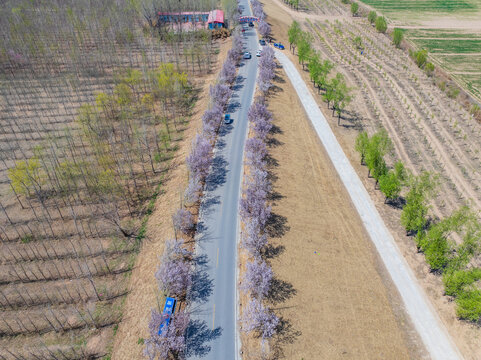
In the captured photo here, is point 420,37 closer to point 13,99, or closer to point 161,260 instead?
point 161,260

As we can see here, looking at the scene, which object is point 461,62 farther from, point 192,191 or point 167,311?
point 167,311

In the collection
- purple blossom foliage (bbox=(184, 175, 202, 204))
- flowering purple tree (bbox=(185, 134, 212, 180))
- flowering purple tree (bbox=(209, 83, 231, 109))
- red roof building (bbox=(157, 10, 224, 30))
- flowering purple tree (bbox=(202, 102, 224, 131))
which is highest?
red roof building (bbox=(157, 10, 224, 30))

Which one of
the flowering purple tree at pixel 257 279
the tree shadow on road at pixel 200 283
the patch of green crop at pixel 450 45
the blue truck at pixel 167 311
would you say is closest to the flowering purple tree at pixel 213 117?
the tree shadow on road at pixel 200 283

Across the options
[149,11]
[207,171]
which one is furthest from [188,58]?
[207,171]

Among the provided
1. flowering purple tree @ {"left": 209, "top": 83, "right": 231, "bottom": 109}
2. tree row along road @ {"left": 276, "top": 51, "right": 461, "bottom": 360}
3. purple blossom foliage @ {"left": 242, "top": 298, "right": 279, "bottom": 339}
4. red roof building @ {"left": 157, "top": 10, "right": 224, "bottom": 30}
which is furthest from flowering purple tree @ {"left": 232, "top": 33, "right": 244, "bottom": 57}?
purple blossom foliage @ {"left": 242, "top": 298, "right": 279, "bottom": 339}

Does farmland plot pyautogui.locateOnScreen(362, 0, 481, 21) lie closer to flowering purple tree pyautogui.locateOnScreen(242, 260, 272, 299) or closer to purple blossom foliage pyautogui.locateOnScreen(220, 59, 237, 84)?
purple blossom foliage pyautogui.locateOnScreen(220, 59, 237, 84)

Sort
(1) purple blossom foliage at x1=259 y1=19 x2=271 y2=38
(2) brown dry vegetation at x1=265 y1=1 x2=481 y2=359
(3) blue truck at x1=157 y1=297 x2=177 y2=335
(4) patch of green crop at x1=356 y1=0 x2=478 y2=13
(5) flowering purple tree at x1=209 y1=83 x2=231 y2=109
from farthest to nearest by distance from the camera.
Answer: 1. (4) patch of green crop at x1=356 y1=0 x2=478 y2=13
2. (1) purple blossom foliage at x1=259 y1=19 x2=271 y2=38
3. (5) flowering purple tree at x1=209 y1=83 x2=231 y2=109
4. (2) brown dry vegetation at x1=265 y1=1 x2=481 y2=359
5. (3) blue truck at x1=157 y1=297 x2=177 y2=335

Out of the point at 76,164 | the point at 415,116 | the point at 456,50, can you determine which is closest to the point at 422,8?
the point at 456,50
